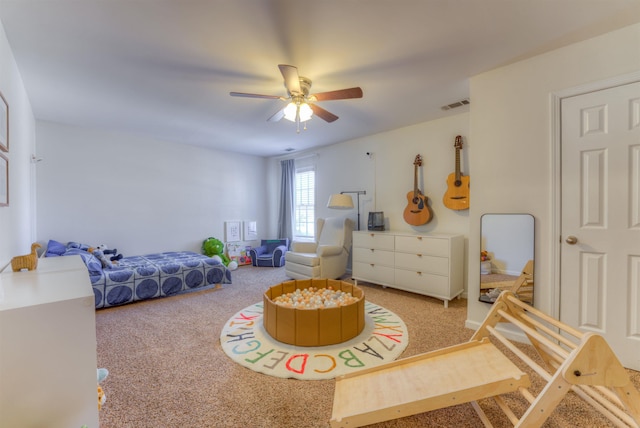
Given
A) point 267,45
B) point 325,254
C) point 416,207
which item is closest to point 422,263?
point 416,207

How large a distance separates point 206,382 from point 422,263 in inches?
103

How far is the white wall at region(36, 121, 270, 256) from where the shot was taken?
3.77 meters

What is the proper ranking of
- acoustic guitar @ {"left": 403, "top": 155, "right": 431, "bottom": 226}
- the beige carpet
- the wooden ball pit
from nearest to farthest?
1. the beige carpet
2. the wooden ball pit
3. acoustic guitar @ {"left": 403, "top": 155, "right": 431, "bottom": 226}

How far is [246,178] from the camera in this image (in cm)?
586

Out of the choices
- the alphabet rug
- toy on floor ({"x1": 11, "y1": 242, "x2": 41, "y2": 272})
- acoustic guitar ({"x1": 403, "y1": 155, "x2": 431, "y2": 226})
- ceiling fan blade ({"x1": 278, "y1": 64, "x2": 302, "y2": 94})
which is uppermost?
ceiling fan blade ({"x1": 278, "y1": 64, "x2": 302, "y2": 94})

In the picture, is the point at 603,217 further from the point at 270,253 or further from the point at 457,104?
the point at 270,253

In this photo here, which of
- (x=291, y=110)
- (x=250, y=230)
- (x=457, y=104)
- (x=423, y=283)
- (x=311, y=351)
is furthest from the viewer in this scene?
(x=250, y=230)

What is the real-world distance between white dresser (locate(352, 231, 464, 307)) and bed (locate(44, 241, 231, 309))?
7.00 feet

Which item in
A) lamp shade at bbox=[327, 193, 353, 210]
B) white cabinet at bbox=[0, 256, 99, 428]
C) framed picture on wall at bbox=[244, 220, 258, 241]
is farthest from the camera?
framed picture on wall at bbox=[244, 220, 258, 241]

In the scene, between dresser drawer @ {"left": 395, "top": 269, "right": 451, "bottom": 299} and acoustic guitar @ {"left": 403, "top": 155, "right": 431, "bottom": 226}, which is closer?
dresser drawer @ {"left": 395, "top": 269, "right": 451, "bottom": 299}

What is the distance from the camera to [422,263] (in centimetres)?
330

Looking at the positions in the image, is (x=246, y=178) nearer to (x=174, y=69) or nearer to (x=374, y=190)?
(x=374, y=190)

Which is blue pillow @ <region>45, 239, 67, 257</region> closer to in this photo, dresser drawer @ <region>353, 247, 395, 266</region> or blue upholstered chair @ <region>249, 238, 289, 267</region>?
blue upholstered chair @ <region>249, 238, 289, 267</region>

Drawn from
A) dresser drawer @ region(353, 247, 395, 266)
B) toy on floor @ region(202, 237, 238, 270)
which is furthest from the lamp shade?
toy on floor @ region(202, 237, 238, 270)
